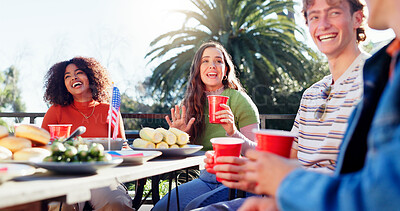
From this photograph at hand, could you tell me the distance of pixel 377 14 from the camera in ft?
2.73

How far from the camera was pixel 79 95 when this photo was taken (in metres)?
3.61

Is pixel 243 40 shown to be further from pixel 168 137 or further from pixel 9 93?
pixel 9 93

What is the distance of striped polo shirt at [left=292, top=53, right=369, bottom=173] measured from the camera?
5.16ft

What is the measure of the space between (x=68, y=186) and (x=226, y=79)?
2328 mm

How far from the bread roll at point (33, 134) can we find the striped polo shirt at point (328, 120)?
1.30 meters

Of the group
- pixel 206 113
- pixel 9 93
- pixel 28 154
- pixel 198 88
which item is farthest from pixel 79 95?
pixel 9 93

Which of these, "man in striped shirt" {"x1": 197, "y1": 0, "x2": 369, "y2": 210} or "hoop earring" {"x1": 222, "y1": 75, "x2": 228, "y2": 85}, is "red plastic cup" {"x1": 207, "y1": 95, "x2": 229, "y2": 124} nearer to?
"man in striped shirt" {"x1": 197, "y1": 0, "x2": 369, "y2": 210}

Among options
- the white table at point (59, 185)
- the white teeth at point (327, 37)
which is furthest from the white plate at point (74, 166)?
the white teeth at point (327, 37)

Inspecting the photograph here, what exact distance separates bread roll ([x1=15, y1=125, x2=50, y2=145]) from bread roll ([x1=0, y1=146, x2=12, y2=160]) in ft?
0.52

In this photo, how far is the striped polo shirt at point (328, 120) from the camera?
1572 mm

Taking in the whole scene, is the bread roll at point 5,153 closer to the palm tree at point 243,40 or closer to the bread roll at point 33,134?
the bread roll at point 33,134

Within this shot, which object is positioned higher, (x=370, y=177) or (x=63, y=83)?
(x=63, y=83)

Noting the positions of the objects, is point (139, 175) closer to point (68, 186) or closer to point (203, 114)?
point (68, 186)

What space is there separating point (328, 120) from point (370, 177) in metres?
1.17
